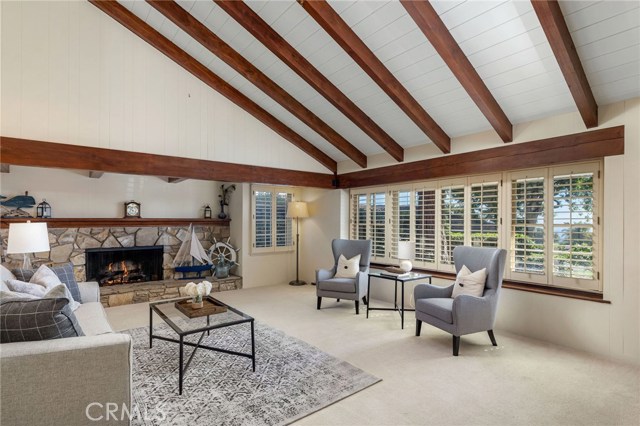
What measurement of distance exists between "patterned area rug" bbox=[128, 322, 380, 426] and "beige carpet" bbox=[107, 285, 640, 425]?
17cm

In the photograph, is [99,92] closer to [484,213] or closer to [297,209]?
[297,209]

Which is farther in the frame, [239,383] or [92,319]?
[92,319]

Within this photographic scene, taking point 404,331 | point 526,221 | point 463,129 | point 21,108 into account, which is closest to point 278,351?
point 404,331

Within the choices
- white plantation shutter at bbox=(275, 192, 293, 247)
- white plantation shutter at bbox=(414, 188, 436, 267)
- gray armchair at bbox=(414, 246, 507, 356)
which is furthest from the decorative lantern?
white plantation shutter at bbox=(414, 188, 436, 267)

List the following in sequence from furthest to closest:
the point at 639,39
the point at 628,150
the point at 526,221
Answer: the point at 526,221, the point at 628,150, the point at 639,39

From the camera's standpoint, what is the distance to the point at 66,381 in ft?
5.86

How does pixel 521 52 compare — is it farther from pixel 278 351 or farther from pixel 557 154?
pixel 278 351

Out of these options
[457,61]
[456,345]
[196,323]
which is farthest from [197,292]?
[457,61]

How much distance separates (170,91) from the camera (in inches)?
188

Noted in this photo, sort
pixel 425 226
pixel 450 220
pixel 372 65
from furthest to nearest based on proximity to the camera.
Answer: pixel 425 226 → pixel 450 220 → pixel 372 65

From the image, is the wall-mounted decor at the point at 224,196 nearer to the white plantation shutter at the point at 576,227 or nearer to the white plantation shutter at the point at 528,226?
the white plantation shutter at the point at 528,226

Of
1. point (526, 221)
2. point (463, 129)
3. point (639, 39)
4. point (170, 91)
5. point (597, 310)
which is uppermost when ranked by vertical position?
point (170, 91)

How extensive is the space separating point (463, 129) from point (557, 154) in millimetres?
1131

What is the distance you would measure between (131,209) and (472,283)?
561 centimetres
